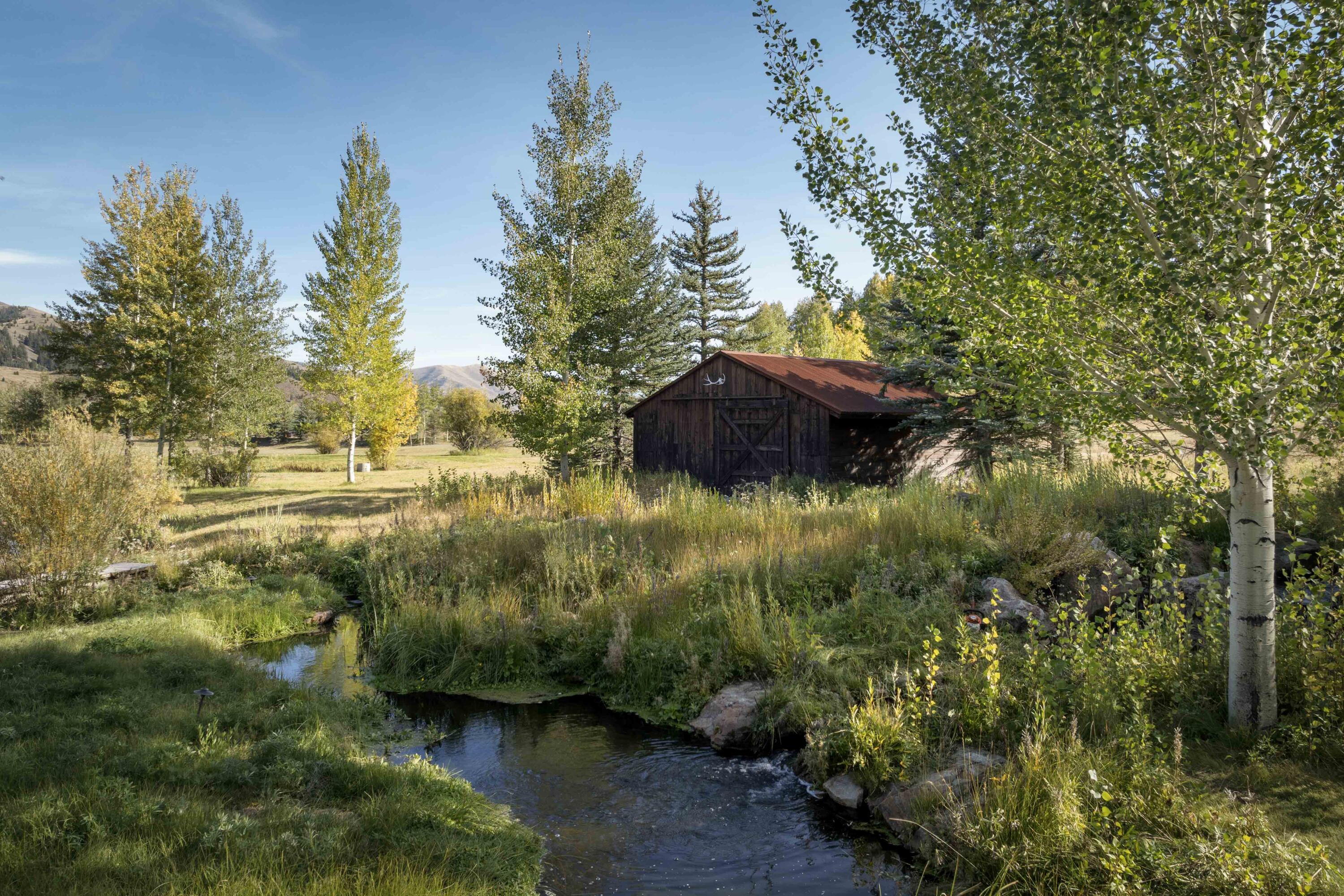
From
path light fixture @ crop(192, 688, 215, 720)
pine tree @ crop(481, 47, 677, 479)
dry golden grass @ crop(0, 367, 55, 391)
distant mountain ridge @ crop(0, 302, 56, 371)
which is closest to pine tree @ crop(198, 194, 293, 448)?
pine tree @ crop(481, 47, 677, 479)

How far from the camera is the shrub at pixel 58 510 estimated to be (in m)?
8.68

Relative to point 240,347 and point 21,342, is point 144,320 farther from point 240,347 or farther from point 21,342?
point 21,342

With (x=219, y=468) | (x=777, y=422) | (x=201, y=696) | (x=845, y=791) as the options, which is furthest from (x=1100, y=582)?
(x=219, y=468)

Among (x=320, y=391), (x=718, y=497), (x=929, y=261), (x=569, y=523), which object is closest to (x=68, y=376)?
Result: (x=320, y=391)

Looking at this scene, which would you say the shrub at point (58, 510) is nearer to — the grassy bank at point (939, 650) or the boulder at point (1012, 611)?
the grassy bank at point (939, 650)

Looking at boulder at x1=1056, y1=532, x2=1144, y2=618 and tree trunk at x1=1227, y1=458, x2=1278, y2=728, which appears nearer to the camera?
tree trunk at x1=1227, y1=458, x2=1278, y2=728

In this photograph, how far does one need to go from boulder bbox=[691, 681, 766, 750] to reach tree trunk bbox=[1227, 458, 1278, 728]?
3376mm

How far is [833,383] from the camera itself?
1823cm

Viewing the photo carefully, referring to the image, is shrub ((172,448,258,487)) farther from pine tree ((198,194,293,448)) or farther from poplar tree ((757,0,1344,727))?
poplar tree ((757,0,1344,727))

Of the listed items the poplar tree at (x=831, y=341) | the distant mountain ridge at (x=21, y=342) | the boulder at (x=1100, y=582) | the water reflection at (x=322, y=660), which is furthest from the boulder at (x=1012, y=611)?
the distant mountain ridge at (x=21, y=342)

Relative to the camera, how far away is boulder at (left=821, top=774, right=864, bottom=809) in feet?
16.8

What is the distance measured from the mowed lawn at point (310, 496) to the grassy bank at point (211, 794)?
22.9 feet

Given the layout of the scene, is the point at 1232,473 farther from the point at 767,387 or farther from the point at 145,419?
the point at 145,419

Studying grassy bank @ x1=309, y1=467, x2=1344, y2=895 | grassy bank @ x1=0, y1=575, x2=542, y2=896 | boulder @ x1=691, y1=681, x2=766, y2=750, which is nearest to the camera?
grassy bank @ x1=0, y1=575, x2=542, y2=896
